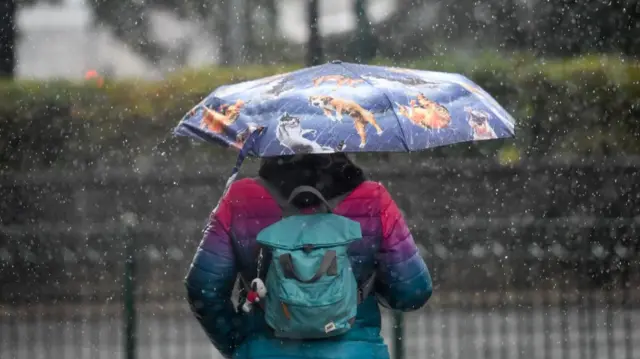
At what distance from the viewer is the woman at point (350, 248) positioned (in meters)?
3.84

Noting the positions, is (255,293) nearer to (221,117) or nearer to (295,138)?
(295,138)

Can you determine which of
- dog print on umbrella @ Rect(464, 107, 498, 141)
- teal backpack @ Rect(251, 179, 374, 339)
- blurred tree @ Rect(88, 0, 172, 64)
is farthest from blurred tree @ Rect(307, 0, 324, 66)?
teal backpack @ Rect(251, 179, 374, 339)

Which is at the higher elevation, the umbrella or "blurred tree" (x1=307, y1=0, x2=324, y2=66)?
"blurred tree" (x1=307, y1=0, x2=324, y2=66)

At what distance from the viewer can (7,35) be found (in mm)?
18422

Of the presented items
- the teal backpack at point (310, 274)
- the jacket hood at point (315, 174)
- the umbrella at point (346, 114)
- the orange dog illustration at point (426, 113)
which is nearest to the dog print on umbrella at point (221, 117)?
the umbrella at point (346, 114)

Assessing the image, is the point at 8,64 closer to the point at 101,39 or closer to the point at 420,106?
the point at 101,39

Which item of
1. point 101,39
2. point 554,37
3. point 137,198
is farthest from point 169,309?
point 101,39

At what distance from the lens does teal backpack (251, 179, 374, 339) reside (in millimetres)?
3699

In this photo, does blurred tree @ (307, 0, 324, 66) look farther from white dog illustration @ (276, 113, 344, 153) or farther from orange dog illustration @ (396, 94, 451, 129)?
white dog illustration @ (276, 113, 344, 153)

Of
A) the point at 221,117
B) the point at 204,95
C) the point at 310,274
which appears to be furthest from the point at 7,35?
the point at 310,274

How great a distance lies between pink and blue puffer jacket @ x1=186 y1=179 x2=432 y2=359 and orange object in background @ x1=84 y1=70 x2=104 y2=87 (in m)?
12.6

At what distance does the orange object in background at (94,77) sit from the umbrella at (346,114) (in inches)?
484

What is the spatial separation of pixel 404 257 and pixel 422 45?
14.0 meters

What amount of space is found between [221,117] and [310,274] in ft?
2.19
